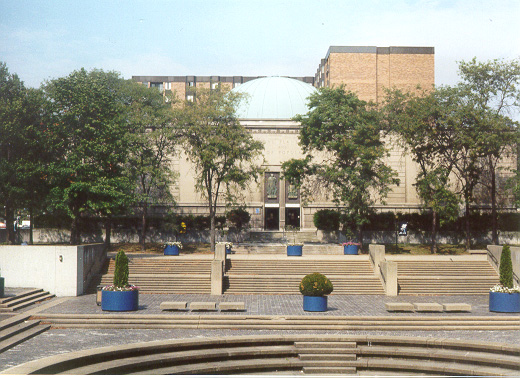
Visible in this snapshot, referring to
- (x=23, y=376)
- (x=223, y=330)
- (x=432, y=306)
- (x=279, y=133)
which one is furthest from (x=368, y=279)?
(x=279, y=133)

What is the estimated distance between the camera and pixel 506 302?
23797 mm

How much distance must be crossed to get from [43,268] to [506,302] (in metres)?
20.2

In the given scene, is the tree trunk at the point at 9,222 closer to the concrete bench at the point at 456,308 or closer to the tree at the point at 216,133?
the tree at the point at 216,133

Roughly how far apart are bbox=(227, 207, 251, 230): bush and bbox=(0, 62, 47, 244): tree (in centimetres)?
1762

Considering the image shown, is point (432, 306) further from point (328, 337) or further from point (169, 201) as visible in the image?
point (169, 201)

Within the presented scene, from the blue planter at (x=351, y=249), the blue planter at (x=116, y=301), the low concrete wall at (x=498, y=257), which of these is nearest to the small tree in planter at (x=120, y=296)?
the blue planter at (x=116, y=301)

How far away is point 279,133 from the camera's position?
186 ft

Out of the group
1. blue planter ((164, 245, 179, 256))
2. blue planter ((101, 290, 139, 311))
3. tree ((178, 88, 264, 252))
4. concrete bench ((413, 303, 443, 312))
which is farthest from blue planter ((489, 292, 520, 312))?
tree ((178, 88, 264, 252))

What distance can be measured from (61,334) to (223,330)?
5186 mm

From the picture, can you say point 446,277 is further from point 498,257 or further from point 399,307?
point 399,307

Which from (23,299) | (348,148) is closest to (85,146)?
(23,299)

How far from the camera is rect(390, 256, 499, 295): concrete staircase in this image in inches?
1218

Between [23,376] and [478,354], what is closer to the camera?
[23,376]

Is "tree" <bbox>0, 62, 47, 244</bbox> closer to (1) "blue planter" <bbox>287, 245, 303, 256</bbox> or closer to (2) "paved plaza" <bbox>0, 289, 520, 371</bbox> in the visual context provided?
(2) "paved plaza" <bbox>0, 289, 520, 371</bbox>
